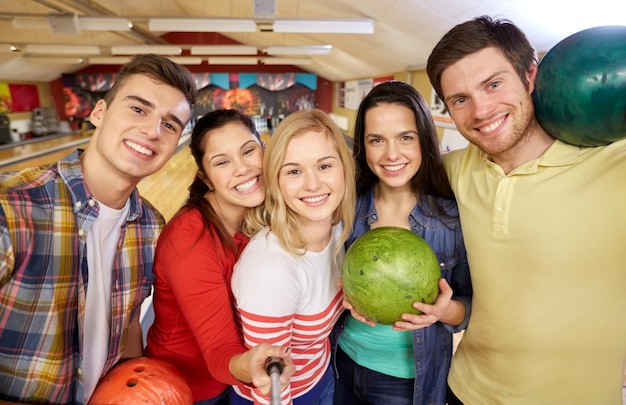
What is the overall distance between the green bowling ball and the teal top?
70 cm

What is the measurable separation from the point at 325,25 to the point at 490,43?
13.5 feet

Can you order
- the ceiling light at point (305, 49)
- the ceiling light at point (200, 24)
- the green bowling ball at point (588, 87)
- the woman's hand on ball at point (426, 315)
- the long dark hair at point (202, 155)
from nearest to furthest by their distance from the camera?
1. the green bowling ball at point (588, 87)
2. the woman's hand on ball at point (426, 315)
3. the long dark hair at point (202, 155)
4. the ceiling light at point (200, 24)
5. the ceiling light at point (305, 49)

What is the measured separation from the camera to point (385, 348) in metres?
1.19

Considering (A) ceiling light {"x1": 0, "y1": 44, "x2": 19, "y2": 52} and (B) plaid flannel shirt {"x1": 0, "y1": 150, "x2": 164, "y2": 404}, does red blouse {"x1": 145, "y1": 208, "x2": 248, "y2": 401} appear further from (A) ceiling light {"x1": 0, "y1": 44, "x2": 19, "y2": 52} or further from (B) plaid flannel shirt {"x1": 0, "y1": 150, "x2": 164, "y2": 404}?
(A) ceiling light {"x1": 0, "y1": 44, "x2": 19, "y2": 52}

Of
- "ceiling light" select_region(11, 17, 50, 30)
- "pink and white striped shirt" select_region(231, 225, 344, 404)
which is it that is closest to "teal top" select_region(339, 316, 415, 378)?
"pink and white striped shirt" select_region(231, 225, 344, 404)

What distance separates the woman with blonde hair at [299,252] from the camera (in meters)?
Answer: 0.95

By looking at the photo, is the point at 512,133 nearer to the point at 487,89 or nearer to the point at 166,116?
the point at 487,89

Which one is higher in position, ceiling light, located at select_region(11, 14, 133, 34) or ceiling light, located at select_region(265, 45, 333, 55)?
ceiling light, located at select_region(265, 45, 333, 55)

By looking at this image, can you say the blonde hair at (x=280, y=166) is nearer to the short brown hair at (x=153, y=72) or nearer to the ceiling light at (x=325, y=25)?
the short brown hair at (x=153, y=72)

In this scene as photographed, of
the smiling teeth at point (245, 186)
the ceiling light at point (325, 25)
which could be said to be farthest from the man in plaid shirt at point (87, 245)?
the ceiling light at point (325, 25)

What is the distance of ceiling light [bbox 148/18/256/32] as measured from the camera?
4.55 metres

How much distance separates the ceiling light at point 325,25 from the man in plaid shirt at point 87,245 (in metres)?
3.86

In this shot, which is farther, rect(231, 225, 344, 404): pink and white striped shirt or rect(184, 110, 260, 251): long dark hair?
rect(184, 110, 260, 251): long dark hair

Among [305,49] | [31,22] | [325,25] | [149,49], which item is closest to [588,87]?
[325,25]
